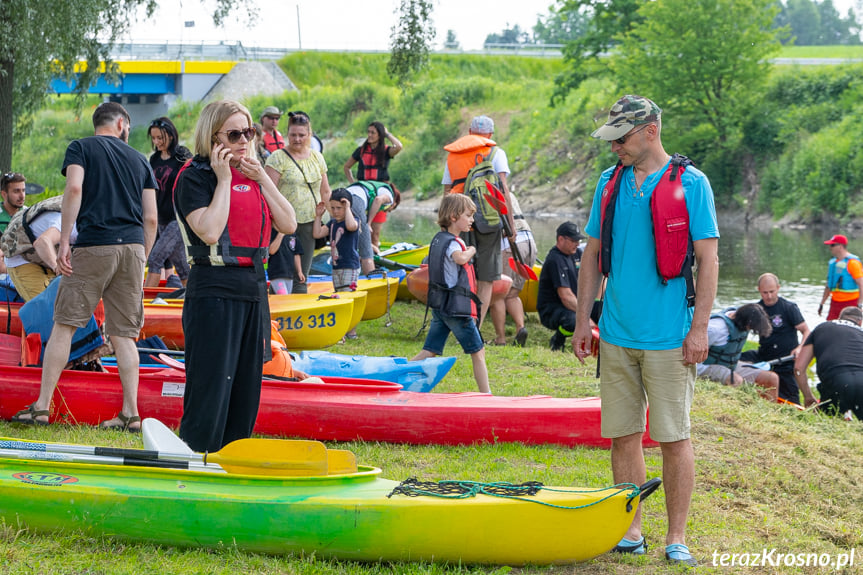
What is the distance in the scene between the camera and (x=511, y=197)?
8.85m

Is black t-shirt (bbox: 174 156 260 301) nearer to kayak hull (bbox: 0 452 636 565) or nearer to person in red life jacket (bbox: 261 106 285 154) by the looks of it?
kayak hull (bbox: 0 452 636 565)

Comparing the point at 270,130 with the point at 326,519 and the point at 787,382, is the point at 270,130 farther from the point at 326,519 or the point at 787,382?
the point at 326,519

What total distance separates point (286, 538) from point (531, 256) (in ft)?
22.1

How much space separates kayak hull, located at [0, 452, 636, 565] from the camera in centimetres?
356

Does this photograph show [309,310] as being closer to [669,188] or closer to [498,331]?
[498,331]

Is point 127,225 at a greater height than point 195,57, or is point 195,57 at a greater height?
point 195,57

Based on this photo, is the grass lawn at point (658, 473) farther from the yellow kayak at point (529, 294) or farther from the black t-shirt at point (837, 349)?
the yellow kayak at point (529, 294)

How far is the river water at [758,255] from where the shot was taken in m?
16.1

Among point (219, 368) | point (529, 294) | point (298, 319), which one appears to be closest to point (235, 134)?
point (219, 368)

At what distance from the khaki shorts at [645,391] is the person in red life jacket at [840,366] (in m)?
4.34

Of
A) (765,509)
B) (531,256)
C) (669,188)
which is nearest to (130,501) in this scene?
(669,188)

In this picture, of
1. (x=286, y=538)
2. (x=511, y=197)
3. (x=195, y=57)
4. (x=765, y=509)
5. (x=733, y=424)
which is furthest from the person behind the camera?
(x=195, y=57)

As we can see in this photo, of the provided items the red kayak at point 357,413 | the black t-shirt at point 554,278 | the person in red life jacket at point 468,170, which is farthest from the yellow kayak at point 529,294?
the red kayak at point 357,413

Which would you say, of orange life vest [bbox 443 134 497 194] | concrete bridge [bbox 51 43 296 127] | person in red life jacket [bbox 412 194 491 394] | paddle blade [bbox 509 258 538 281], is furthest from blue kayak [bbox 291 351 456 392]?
concrete bridge [bbox 51 43 296 127]
